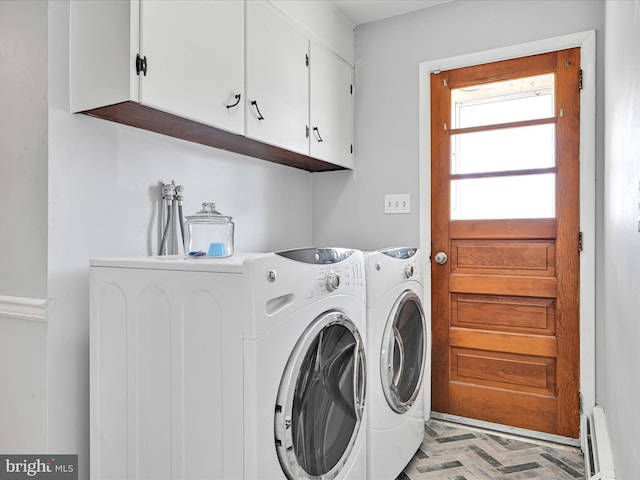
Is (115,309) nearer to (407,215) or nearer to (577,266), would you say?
(407,215)

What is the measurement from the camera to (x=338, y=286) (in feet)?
4.86

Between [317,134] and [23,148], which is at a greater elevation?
[317,134]

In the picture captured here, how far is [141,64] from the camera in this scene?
138cm

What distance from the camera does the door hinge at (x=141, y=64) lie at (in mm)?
1374

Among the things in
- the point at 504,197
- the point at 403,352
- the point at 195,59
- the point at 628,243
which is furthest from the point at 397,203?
the point at 628,243

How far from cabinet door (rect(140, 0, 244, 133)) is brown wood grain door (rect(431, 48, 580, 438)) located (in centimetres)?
130

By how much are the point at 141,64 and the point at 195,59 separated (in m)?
0.25

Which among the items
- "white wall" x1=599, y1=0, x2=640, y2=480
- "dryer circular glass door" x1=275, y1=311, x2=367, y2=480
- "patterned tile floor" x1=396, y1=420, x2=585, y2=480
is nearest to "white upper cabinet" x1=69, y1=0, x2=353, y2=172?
"dryer circular glass door" x1=275, y1=311, x2=367, y2=480

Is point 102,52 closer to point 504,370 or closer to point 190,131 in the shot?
point 190,131

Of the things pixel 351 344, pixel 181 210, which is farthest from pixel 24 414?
pixel 351 344

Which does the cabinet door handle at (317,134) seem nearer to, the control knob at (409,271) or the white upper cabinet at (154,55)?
the white upper cabinet at (154,55)

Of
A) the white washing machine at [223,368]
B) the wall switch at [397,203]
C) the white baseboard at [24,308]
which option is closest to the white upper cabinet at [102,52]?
the white washing machine at [223,368]

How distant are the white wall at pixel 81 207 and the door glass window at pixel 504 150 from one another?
1508 millimetres

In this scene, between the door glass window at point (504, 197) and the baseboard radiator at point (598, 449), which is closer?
the baseboard radiator at point (598, 449)
